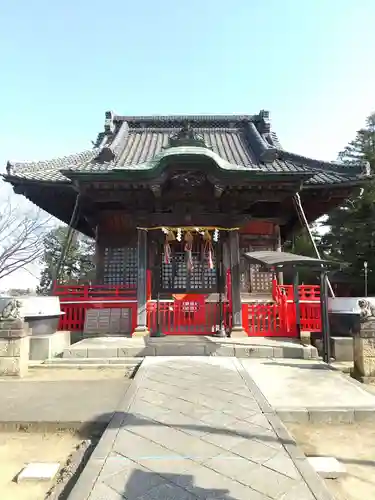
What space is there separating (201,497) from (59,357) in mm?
6425

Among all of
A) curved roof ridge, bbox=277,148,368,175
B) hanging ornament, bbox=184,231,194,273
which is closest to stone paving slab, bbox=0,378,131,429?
hanging ornament, bbox=184,231,194,273

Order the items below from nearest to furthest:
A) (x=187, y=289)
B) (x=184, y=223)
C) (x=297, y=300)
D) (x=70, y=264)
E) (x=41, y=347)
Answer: (x=41, y=347), (x=297, y=300), (x=184, y=223), (x=187, y=289), (x=70, y=264)

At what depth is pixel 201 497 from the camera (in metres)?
2.55

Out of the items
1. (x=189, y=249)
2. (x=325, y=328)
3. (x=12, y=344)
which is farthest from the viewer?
(x=189, y=249)

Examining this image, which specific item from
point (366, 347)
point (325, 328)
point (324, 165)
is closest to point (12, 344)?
point (325, 328)

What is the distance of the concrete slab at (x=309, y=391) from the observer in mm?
4480

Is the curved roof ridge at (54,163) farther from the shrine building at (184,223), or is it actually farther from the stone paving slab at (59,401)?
the stone paving slab at (59,401)

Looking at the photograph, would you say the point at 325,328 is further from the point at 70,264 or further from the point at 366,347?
the point at 70,264

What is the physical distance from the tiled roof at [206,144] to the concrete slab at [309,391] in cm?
520

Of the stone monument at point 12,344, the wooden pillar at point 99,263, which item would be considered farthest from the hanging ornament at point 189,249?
the stone monument at point 12,344

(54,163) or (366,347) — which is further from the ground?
(54,163)

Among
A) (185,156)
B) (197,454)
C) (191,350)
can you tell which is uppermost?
(185,156)

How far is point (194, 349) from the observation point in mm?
8125

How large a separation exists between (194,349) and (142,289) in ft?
8.51
